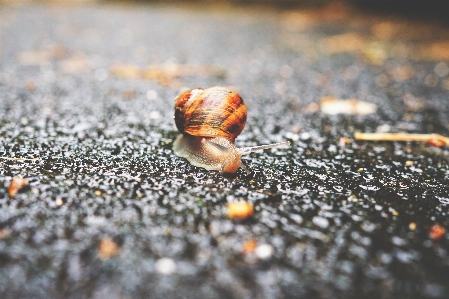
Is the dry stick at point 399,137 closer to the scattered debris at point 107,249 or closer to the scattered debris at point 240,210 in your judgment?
the scattered debris at point 240,210

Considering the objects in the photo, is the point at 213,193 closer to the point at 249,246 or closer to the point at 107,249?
the point at 249,246

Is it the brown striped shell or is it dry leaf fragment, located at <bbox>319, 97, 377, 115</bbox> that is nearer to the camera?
the brown striped shell

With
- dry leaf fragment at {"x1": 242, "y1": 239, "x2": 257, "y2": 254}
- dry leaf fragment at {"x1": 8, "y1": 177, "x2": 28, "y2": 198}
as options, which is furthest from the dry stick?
dry leaf fragment at {"x1": 8, "y1": 177, "x2": 28, "y2": 198}

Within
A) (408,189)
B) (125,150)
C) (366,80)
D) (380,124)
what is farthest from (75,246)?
(366,80)

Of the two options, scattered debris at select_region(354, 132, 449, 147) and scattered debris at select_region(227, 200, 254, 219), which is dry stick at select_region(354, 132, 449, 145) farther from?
scattered debris at select_region(227, 200, 254, 219)

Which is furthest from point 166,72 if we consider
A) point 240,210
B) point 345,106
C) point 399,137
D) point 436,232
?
point 436,232

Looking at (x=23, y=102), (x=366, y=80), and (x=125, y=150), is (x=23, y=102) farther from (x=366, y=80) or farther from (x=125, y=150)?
(x=366, y=80)
